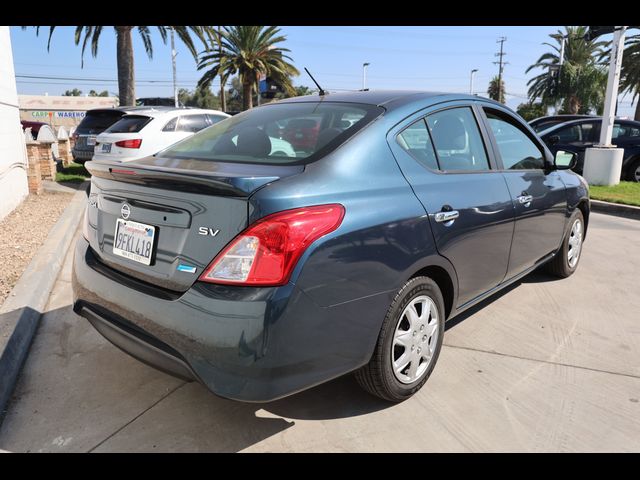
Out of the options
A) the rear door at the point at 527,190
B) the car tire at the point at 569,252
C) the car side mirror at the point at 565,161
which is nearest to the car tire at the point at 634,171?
the car tire at the point at 569,252

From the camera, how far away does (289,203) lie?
2.08m

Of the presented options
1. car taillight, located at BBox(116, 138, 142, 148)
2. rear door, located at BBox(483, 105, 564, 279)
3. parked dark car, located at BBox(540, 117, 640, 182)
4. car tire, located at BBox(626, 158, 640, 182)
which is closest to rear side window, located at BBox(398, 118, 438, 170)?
rear door, located at BBox(483, 105, 564, 279)

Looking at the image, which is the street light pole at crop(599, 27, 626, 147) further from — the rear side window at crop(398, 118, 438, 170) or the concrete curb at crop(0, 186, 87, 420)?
the concrete curb at crop(0, 186, 87, 420)

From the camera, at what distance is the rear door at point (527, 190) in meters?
3.55

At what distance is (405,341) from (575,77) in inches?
1664

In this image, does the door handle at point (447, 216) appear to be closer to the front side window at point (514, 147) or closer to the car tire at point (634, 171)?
the front side window at point (514, 147)

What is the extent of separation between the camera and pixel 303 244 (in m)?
2.06

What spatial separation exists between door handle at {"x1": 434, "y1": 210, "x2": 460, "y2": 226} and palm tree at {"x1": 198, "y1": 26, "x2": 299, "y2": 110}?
2535cm

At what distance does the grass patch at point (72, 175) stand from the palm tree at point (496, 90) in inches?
2049

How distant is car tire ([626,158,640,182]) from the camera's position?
11.2 metres

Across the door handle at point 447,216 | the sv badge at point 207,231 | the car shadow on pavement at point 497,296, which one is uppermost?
the sv badge at point 207,231

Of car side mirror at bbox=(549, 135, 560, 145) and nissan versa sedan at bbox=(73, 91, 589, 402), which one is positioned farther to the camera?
car side mirror at bbox=(549, 135, 560, 145)

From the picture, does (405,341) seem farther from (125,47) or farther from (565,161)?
(125,47)
